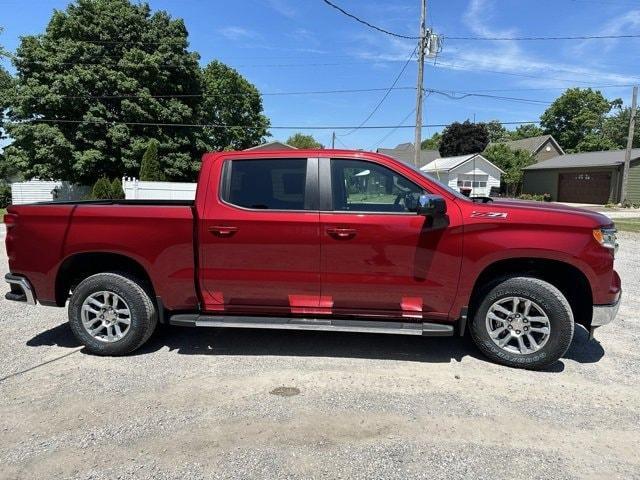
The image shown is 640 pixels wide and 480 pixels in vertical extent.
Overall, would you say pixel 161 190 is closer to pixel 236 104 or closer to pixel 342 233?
pixel 342 233

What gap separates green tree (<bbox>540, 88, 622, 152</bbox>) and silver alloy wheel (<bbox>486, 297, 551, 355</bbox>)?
66199 millimetres

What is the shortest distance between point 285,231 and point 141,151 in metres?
25.7

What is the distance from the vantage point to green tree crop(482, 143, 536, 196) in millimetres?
43531

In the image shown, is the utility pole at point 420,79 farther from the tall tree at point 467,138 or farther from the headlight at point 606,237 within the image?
the tall tree at point 467,138

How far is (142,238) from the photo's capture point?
14.2ft

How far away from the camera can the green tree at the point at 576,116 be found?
6338 centimetres

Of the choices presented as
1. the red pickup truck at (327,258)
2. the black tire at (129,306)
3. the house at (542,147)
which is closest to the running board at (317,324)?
the red pickup truck at (327,258)

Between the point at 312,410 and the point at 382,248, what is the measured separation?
57.6 inches

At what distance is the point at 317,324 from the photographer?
420 cm

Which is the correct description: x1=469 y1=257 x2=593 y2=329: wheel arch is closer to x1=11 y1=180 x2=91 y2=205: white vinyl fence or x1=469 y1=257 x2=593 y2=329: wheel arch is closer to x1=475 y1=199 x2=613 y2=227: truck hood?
x1=475 y1=199 x2=613 y2=227: truck hood

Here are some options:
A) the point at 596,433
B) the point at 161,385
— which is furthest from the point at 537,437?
the point at 161,385

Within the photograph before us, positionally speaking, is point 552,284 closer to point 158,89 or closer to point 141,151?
point 141,151

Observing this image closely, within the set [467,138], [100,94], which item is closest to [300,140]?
[467,138]

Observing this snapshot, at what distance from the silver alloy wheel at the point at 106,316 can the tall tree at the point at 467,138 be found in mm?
67077
